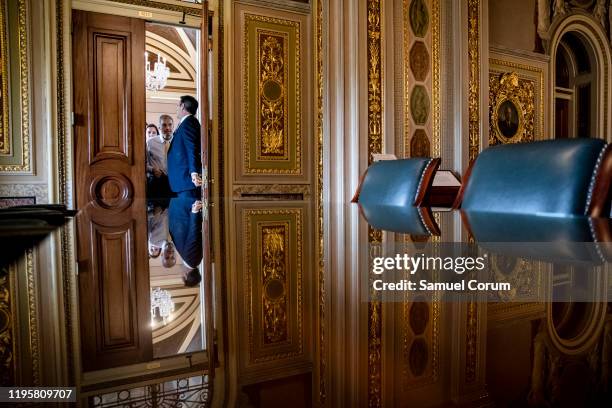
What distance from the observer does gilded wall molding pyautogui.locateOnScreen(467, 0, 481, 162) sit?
4141 millimetres

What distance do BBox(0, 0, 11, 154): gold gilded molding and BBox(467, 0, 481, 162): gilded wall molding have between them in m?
3.91

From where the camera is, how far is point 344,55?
373 centimetres

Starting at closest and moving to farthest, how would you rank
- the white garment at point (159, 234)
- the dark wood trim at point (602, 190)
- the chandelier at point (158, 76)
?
the white garment at point (159, 234) < the dark wood trim at point (602, 190) < the chandelier at point (158, 76)

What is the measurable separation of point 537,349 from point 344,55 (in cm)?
376

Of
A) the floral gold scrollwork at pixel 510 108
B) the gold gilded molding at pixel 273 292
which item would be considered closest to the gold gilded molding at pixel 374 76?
the floral gold scrollwork at pixel 510 108

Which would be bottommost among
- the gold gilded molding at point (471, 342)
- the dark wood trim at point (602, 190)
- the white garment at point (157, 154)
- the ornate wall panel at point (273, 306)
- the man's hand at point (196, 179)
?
the ornate wall panel at point (273, 306)

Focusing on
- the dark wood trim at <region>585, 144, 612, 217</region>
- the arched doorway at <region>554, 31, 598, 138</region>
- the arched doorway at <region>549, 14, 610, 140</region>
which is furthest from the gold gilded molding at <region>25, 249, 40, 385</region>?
the arched doorway at <region>554, 31, 598, 138</region>

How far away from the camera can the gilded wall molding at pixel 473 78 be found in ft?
13.6

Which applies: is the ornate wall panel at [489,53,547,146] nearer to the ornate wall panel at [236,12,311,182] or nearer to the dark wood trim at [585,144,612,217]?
the ornate wall panel at [236,12,311,182]

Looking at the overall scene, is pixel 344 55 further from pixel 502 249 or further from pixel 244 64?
pixel 502 249

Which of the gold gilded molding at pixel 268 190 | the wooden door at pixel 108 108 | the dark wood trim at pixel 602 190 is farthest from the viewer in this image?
the gold gilded molding at pixel 268 190

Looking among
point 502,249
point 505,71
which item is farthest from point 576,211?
point 505,71

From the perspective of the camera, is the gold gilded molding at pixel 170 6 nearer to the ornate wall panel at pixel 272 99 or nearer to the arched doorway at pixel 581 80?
the ornate wall panel at pixel 272 99

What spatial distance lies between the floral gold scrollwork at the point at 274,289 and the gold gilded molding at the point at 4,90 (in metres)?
3.31
